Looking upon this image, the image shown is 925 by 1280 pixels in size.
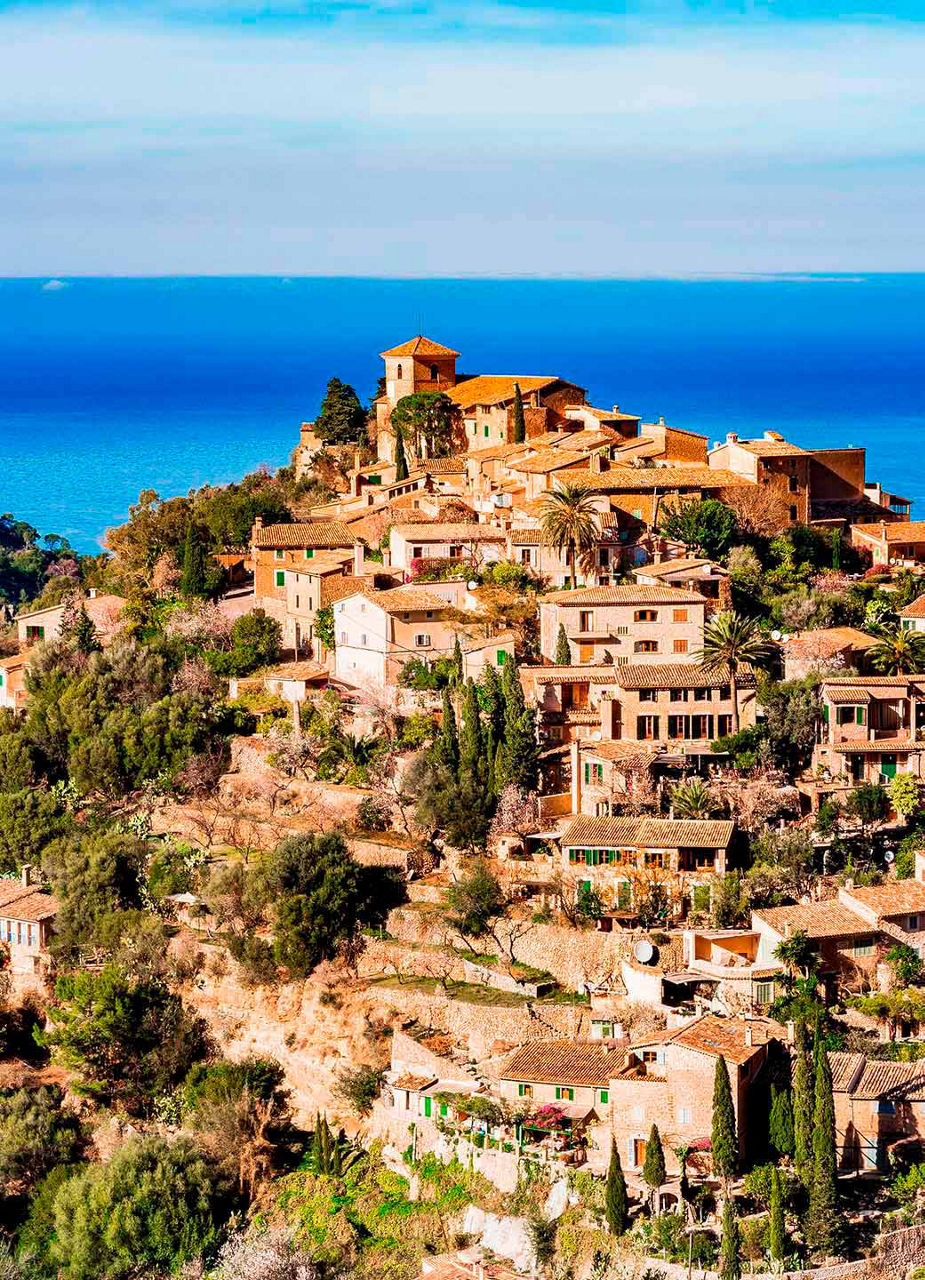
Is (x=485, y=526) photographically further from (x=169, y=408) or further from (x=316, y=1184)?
(x=169, y=408)

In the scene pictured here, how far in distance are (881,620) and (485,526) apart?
9089 mm

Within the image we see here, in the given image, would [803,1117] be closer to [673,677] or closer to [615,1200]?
[615,1200]

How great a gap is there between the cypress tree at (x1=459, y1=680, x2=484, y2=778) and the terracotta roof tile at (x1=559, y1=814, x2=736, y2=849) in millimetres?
2466

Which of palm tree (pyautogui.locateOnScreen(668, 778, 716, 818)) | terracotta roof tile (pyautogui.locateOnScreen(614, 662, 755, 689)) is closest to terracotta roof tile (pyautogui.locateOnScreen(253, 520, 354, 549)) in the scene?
terracotta roof tile (pyautogui.locateOnScreen(614, 662, 755, 689))

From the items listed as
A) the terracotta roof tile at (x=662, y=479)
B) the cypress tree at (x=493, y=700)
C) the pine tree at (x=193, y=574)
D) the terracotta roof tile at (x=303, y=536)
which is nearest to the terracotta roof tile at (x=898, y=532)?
the terracotta roof tile at (x=662, y=479)

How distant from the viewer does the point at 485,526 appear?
4856 cm

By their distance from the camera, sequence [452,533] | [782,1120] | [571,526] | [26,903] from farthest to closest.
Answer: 1. [452,533]
2. [571,526]
3. [26,903]
4. [782,1120]

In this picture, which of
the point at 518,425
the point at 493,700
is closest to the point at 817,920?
the point at 493,700

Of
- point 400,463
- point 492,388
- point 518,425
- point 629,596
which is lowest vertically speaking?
point 629,596

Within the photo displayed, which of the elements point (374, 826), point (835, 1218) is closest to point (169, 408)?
point (374, 826)

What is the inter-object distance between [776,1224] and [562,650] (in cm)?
1460

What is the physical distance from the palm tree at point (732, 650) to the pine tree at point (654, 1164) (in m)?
10.7

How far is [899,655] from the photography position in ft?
137

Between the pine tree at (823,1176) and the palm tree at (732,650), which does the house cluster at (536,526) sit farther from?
the pine tree at (823,1176)
